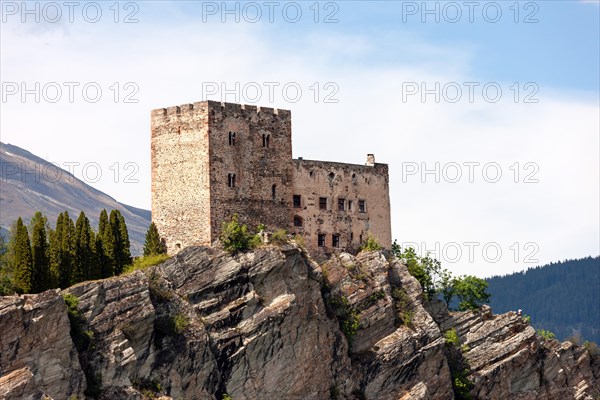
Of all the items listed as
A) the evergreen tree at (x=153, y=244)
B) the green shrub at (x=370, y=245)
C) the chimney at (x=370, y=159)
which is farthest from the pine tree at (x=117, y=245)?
the chimney at (x=370, y=159)

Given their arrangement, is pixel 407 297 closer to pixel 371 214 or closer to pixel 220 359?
pixel 371 214

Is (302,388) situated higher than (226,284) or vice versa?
(226,284)

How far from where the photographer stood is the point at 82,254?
100m

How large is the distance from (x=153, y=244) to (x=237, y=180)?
8.17 m

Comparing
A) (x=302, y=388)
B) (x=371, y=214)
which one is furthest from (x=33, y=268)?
(x=371, y=214)

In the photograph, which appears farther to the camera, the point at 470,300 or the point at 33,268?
the point at 470,300

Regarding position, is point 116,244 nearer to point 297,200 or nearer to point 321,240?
point 297,200

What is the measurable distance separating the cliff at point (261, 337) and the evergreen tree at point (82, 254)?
3.24m

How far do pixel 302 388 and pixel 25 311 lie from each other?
2336 centimetres

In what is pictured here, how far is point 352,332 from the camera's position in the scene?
109250 millimetres

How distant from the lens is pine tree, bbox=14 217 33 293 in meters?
95.7

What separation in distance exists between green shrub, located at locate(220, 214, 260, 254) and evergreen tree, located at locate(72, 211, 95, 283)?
1013 centimetres

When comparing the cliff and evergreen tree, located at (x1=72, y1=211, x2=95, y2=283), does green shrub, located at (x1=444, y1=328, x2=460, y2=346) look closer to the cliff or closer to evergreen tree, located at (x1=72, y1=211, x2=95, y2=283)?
Result: the cliff

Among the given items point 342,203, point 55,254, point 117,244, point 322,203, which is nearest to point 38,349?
point 55,254
